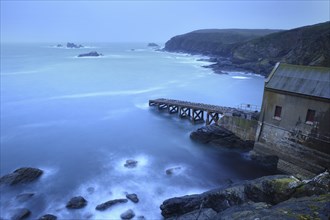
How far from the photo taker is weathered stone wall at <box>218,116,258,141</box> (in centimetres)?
2463

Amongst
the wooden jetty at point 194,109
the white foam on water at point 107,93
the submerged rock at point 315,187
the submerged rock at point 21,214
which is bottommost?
the submerged rock at point 21,214

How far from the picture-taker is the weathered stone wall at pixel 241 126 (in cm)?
2463

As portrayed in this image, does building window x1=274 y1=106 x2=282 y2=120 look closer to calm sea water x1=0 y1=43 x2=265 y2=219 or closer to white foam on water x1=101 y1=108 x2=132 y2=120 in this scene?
calm sea water x1=0 y1=43 x2=265 y2=219

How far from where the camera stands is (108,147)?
89.7ft

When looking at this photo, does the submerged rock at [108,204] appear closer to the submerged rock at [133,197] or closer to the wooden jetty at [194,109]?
the submerged rock at [133,197]

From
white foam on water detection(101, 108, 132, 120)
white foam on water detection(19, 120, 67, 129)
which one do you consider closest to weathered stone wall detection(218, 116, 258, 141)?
white foam on water detection(101, 108, 132, 120)

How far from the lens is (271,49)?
80.4m

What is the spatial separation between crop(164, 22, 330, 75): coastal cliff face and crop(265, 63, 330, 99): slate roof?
983 inches

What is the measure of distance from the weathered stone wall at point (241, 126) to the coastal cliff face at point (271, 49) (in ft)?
80.9

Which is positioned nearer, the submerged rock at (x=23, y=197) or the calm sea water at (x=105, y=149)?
the submerged rock at (x=23, y=197)

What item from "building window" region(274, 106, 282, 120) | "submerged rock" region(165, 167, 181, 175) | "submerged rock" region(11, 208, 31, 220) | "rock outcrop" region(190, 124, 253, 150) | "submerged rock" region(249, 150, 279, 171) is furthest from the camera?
"rock outcrop" region(190, 124, 253, 150)

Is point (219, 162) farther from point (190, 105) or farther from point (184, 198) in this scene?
point (190, 105)

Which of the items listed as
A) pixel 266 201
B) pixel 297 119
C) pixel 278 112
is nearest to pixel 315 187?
pixel 266 201

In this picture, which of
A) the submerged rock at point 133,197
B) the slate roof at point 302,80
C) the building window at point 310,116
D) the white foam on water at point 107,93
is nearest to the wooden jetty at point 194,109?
the slate roof at point 302,80
